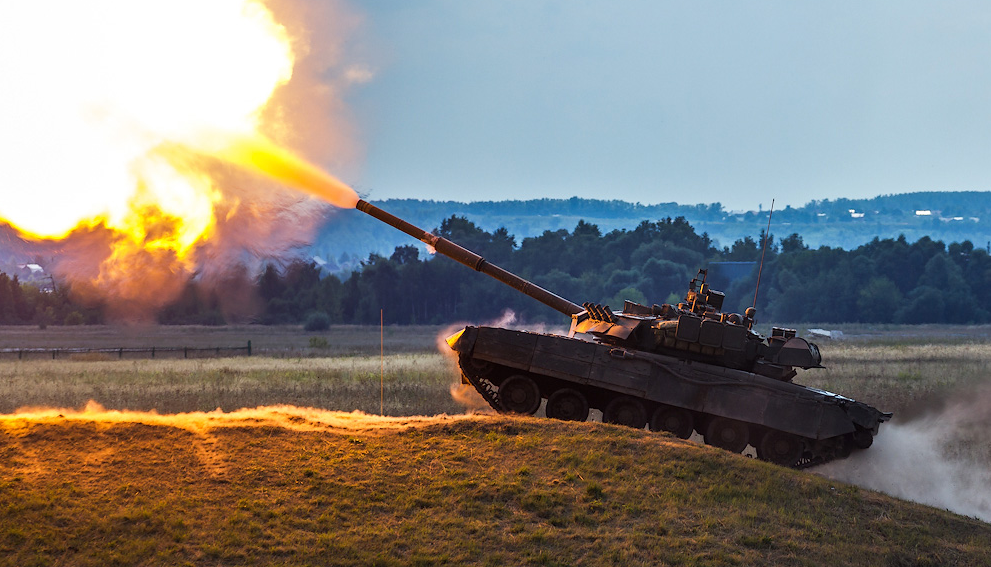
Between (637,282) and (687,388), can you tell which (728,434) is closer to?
(687,388)

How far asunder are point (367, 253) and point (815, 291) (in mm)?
41730

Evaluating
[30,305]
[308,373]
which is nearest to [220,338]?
[30,305]

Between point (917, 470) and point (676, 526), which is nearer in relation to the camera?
point (676, 526)

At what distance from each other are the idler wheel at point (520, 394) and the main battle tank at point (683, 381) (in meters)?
0.02

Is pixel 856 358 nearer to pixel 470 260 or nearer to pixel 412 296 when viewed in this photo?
pixel 470 260

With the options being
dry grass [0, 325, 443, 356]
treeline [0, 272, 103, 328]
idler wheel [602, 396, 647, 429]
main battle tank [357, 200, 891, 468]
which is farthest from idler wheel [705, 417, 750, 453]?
treeline [0, 272, 103, 328]

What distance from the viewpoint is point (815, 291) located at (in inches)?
3553

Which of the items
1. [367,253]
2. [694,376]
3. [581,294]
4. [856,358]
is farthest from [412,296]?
[694,376]

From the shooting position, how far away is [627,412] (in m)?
22.4

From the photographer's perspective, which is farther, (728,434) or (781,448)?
(728,434)

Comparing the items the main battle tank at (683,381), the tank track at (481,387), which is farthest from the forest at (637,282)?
the main battle tank at (683,381)

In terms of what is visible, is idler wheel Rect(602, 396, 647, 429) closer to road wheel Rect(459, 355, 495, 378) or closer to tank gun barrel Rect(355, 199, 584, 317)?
road wheel Rect(459, 355, 495, 378)

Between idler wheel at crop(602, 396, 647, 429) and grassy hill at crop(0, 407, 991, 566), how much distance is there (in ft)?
7.02

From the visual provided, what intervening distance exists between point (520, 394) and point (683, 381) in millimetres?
3776
